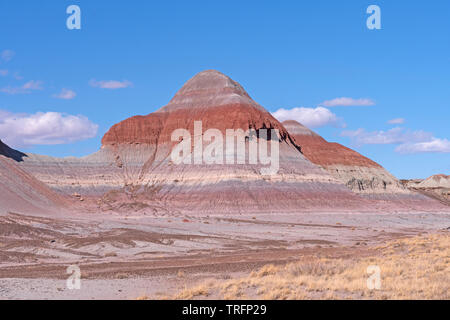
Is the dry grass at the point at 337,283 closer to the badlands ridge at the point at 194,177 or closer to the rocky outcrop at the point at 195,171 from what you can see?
the badlands ridge at the point at 194,177

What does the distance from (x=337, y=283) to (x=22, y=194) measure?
50.8 metres

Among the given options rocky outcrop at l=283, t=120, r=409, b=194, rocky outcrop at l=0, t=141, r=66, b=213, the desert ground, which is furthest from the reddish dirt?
the desert ground

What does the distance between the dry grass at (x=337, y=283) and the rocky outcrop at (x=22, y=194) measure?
126 feet

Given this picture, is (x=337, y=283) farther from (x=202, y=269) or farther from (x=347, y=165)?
(x=347, y=165)

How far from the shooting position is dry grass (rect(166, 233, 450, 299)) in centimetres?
1308

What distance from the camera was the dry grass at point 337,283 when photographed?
13.1 meters

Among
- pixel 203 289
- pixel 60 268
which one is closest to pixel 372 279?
pixel 203 289

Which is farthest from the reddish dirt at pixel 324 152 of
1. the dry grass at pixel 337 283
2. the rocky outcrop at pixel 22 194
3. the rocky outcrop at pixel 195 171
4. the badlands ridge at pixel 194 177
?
the dry grass at pixel 337 283

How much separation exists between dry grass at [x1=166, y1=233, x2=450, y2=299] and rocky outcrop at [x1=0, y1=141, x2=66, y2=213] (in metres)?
38.3

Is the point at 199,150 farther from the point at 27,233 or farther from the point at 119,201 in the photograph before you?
the point at 27,233

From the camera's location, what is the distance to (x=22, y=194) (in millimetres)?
58219

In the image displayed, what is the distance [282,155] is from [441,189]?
304 feet

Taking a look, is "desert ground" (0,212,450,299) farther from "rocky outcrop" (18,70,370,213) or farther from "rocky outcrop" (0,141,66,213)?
"rocky outcrop" (18,70,370,213)

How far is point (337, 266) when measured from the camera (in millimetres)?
18031
